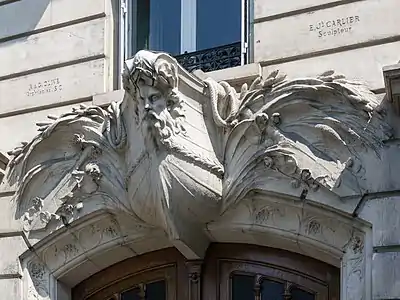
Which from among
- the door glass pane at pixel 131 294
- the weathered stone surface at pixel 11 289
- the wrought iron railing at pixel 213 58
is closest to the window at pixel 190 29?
the wrought iron railing at pixel 213 58

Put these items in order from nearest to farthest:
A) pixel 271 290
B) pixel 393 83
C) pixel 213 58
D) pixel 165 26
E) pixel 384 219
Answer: pixel 393 83
pixel 384 219
pixel 271 290
pixel 213 58
pixel 165 26

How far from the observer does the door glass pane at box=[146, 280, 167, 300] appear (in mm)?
7499

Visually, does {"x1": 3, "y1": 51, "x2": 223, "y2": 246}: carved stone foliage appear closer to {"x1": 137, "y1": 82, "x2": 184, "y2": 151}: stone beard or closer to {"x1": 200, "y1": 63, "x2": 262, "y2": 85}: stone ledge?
{"x1": 137, "y1": 82, "x2": 184, "y2": 151}: stone beard

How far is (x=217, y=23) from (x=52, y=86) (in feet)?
4.83

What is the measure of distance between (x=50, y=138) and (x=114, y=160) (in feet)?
2.17

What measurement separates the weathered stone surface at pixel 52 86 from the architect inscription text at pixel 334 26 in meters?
1.87

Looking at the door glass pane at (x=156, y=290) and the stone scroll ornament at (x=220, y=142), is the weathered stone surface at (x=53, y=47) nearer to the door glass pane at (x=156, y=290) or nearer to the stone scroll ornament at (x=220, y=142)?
the stone scroll ornament at (x=220, y=142)

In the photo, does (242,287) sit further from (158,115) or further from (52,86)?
(52,86)

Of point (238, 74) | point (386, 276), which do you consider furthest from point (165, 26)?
point (386, 276)

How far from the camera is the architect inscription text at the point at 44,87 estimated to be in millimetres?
7977

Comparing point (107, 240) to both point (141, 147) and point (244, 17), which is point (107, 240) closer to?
point (141, 147)

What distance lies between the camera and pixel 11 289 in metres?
7.64

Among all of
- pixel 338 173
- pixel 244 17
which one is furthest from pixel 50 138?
pixel 338 173

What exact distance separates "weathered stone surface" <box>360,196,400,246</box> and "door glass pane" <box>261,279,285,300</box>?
1.04 meters
